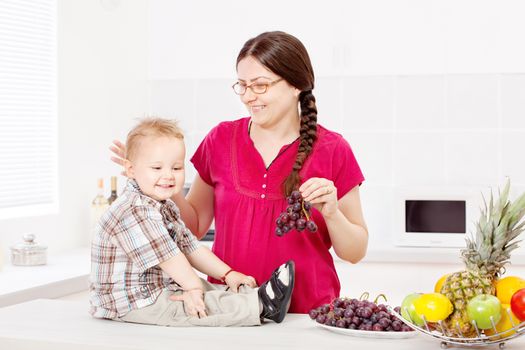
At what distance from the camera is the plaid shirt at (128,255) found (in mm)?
1926

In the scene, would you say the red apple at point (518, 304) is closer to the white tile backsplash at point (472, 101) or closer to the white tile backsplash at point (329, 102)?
the white tile backsplash at point (472, 101)

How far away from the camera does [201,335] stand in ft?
5.83

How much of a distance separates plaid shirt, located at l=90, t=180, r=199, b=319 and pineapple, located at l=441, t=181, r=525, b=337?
0.69 metres

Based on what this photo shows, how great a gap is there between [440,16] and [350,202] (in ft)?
7.25

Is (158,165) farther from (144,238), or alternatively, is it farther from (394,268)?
(394,268)

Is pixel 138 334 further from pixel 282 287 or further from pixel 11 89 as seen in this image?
pixel 11 89

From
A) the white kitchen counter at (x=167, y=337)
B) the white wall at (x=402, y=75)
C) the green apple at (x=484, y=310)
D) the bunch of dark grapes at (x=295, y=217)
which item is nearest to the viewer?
the green apple at (x=484, y=310)

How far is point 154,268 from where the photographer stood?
2002mm

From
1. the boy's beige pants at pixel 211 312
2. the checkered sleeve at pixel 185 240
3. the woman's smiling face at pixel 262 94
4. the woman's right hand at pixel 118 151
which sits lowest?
the boy's beige pants at pixel 211 312

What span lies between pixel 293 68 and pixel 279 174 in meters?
0.31

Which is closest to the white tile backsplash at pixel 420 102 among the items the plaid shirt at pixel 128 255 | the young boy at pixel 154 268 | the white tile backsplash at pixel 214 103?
the white tile backsplash at pixel 214 103

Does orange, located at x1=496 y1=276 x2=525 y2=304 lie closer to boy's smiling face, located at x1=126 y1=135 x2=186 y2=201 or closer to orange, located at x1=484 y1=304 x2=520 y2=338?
orange, located at x1=484 y1=304 x2=520 y2=338

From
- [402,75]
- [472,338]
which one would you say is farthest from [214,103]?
[472,338]

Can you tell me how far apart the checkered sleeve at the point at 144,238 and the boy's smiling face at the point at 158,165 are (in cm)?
7
